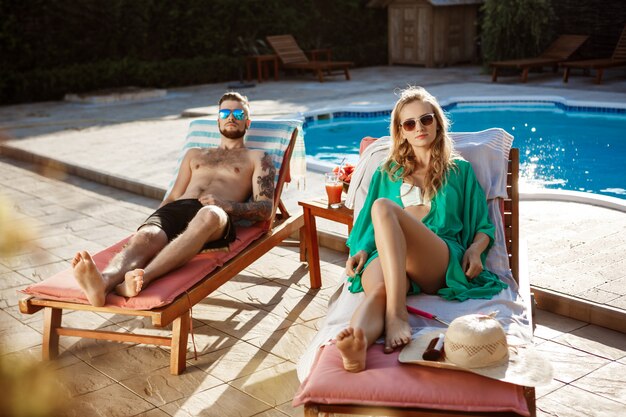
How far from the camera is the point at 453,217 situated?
3.69 meters

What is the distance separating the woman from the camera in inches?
125

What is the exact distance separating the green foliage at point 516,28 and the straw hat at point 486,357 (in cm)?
1339

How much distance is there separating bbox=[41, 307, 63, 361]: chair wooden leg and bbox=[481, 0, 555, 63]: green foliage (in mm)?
12958

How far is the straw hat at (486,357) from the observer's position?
2639mm

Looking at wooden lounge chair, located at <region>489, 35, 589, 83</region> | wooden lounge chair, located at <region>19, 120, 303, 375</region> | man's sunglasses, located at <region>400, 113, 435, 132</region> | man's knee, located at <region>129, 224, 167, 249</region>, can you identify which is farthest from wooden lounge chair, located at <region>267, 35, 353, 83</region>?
man's sunglasses, located at <region>400, 113, 435, 132</region>

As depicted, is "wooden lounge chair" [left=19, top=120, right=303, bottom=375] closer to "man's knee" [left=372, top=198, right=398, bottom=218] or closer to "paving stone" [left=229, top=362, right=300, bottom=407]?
"paving stone" [left=229, top=362, right=300, bottom=407]

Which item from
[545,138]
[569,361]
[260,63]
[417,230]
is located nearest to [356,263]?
[417,230]

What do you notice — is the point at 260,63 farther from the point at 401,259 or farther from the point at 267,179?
the point at 401,259

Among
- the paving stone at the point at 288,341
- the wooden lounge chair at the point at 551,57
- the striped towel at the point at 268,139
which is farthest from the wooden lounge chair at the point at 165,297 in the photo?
the wooden lounge chair at the point at 551,57

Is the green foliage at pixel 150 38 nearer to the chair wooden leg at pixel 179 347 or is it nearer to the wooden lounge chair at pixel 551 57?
the wooden lounge chair at pixel 551 57

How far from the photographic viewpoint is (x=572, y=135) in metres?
10.7

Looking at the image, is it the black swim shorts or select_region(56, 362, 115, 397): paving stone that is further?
the black swim shorts

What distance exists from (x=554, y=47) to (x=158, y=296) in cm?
1331

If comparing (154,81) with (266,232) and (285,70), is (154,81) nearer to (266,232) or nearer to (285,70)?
(285,70)
